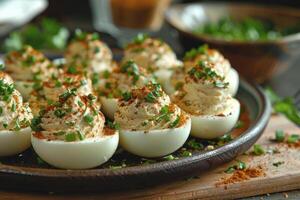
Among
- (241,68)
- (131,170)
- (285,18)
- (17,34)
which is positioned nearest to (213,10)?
(285,18)

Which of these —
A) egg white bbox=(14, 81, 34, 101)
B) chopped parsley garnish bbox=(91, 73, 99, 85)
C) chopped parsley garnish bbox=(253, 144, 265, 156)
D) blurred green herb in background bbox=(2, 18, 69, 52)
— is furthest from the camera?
blurred green herb in background bbox=(2, 18, 69, 52)

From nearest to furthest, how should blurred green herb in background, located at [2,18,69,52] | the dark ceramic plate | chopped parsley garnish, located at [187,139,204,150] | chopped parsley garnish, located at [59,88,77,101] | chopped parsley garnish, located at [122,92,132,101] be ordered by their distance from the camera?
the dark ceramic plate < chopped parsley garnish, located at [59,88,77,101] < chopped parsley garnish, located at [122,92,132,101] < chopped parsley garnish, located at [187,139,204,150] < blurred green herb in background, located at [2,18,69,52]

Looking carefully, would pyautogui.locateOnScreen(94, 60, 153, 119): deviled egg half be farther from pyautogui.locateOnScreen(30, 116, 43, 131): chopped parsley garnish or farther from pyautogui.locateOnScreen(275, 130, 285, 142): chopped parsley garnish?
pyautogui.locateOnScreen(275, 130, 285, 142): chopped parsley garnish

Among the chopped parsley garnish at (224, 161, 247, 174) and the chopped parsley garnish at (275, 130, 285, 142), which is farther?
the chopped parsley garnish at (275, 130, 285, 142)

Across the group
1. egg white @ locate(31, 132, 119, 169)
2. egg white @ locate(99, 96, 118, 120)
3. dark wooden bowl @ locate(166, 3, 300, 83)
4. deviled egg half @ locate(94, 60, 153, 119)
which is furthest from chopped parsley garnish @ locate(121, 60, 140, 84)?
dark wooden bowl @ locate(166, 3, 300, 83)

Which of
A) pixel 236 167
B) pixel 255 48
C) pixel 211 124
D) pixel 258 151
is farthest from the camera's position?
pixel 255 48

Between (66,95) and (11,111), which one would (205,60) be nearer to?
(66,95)

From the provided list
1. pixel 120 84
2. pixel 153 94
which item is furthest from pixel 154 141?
pixel 120 84
